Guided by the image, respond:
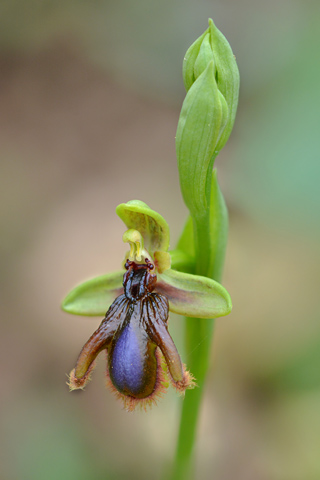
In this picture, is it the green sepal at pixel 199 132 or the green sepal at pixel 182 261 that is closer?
the green sepal at pixel 199 132

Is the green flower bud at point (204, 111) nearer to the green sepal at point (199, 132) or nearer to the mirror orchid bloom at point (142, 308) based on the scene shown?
the green sepal at point (199, 132)

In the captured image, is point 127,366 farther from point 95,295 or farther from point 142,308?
point 95,295

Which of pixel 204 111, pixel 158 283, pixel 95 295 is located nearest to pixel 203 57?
pixel 204 111

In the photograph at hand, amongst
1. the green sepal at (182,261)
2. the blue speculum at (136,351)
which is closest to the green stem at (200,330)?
the green sepal at (182,261)

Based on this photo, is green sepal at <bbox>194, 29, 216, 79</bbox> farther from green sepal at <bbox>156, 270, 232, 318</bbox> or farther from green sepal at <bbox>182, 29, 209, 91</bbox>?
green sepal at <bbox>156, 270, 232, 318</bbox>

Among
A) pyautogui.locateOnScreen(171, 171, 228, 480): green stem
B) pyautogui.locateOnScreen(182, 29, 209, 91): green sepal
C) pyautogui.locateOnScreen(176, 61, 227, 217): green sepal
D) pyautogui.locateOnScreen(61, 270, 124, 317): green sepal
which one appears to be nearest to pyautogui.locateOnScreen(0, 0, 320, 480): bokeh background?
pyautogui.locateOnScreen(171, 171, 228, 480): green stem

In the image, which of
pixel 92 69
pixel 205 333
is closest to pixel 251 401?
pixel 205 333
